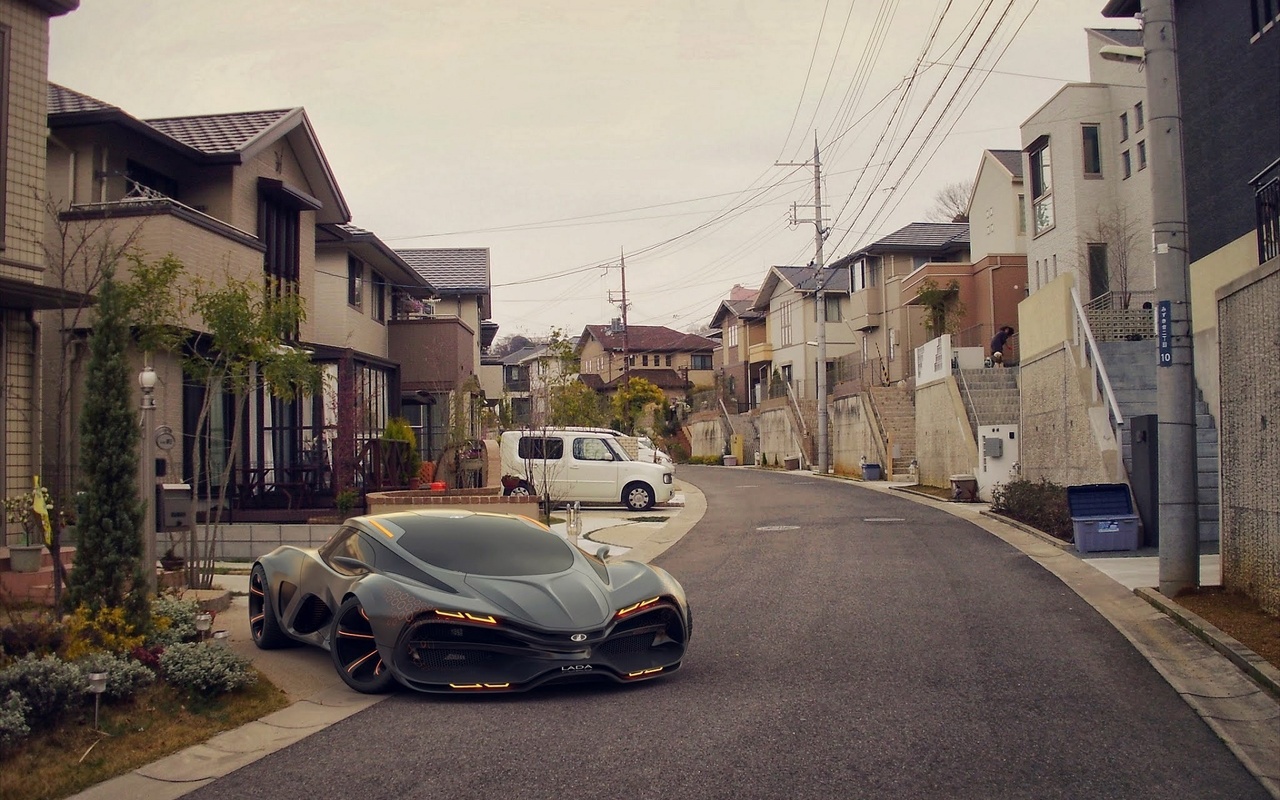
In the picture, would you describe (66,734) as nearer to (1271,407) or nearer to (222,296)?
(222,296)

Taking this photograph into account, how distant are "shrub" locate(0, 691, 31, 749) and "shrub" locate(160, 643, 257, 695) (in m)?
1.13

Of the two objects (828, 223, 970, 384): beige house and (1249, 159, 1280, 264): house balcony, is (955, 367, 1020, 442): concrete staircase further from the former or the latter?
(828, 223, 970, 384): beige house

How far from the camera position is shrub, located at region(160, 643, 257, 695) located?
275 inches

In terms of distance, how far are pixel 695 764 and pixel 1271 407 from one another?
6.85 metres

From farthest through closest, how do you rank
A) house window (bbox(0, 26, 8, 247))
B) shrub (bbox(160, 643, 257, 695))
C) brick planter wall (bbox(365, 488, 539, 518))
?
brick planter wall (bbox(365, 488, 539, 518)) < house window (bbox(0, 26, 8, 247)) < shrub (bbox(160, 643, 257, 695))

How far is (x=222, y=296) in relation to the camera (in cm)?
1225

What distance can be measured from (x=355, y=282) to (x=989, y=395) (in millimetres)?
16175

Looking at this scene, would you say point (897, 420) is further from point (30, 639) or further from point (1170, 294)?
point (30, 639)

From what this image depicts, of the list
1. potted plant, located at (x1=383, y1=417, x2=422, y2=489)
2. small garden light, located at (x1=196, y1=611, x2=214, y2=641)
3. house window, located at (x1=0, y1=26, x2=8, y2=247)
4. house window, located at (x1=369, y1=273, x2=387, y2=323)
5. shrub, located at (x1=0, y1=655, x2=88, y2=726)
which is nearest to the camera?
shrub, located at (x1=0, y1=655, x2=88, y2=726)

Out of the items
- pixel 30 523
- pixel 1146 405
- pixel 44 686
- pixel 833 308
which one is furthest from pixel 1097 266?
pixel 44 686

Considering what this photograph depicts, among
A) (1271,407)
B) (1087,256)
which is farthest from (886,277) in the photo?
(1271,407)

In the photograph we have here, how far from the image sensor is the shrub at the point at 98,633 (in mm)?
6768

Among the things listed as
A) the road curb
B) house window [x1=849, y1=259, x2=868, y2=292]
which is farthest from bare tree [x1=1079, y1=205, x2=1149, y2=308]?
house window [x1=849, y1=259, x2=868, y2=292]

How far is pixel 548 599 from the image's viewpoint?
735 centimetres
